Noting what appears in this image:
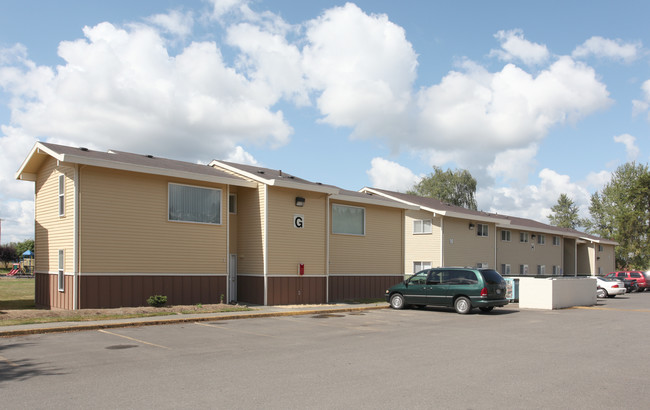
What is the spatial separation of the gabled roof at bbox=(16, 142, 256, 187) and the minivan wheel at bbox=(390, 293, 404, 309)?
6.93 meters

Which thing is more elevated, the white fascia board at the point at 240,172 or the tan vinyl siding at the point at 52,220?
the white fascia board at the point at 240,172

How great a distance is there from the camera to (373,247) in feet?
85.5

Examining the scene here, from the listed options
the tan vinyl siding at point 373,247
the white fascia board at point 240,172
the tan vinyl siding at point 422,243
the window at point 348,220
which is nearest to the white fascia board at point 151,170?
the white fascia board at point 240,172

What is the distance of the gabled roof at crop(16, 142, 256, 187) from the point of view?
16675 millimetres

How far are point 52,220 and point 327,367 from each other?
44.5ft

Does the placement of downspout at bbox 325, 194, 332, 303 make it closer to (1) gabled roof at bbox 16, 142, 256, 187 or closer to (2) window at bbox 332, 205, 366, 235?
(2) window at bbox 332, 205, 366, 235

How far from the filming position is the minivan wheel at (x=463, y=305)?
62.6ft

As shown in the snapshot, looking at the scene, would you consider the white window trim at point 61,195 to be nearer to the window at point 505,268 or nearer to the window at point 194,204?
the window at point 194,204

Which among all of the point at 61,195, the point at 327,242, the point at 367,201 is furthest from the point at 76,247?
the point at 367,201

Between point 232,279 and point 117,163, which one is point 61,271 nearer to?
point 117,163

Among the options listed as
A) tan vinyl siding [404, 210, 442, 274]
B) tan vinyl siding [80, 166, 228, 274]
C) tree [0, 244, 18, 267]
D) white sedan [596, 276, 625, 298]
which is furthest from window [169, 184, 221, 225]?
tree [0, 244, 18, 267]

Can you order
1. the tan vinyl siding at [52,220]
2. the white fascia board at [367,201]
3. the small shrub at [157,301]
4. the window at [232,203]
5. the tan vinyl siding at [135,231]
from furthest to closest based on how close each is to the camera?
the white fascia board at [367,201]
the window at [232,203]
the small shrub at [157,301]
the tan vinyl siding at [52,220]
the tan vinyl siding at [135,231]

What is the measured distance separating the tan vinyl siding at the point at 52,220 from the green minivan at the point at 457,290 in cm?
1180

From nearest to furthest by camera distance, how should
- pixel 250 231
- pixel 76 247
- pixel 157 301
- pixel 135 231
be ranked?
pixel 76 247 < pixel 157 301 < pixel 135 231 < pixel 250 231
